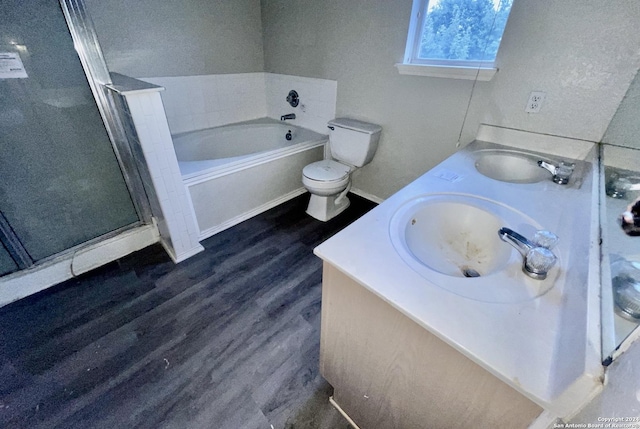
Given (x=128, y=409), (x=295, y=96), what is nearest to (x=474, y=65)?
(x=295, y=96)

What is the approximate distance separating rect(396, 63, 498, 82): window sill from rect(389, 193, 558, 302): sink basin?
0.94 meters

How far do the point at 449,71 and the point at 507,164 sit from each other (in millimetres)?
678

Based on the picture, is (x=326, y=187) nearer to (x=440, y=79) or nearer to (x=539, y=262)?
(x=440, y=79)

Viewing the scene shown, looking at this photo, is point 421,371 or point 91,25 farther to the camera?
point 91,25

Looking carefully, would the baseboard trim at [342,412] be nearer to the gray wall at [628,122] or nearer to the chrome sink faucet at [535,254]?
the chrome sink faucet at [535,254]

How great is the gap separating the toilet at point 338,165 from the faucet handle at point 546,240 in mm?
1397

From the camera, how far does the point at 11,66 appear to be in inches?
48.3

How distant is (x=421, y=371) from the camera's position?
0.63m

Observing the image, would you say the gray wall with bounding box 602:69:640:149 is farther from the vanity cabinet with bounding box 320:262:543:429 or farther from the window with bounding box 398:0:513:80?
the vanity cabinet with bounding box 320:262:543:429

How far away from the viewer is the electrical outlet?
1.34 m

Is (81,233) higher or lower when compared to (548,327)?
lower

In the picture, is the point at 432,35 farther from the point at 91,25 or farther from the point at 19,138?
the point at 19,138

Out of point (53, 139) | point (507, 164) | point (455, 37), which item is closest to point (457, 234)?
point (507, 164)

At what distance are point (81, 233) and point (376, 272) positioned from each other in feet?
6.36
